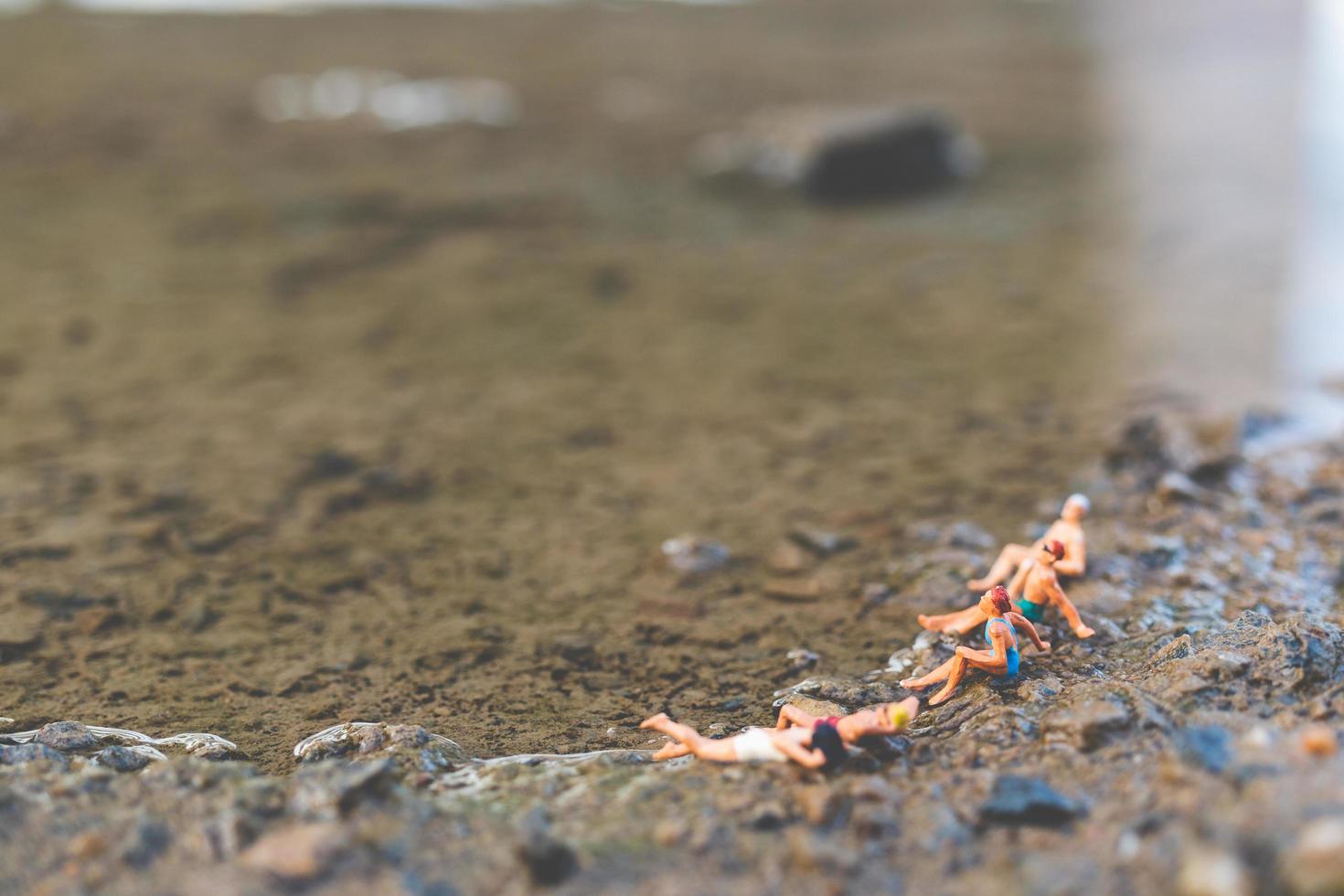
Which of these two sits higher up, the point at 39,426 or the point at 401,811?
the point at 39,426

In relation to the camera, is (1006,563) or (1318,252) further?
(1318,252)

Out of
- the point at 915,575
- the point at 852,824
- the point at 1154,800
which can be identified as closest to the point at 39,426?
the point at 915,575

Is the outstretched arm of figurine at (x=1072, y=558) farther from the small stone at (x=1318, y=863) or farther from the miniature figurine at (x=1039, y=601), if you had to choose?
the small stone at (x=1318, y=863)

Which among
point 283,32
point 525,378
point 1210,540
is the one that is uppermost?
point 283,32

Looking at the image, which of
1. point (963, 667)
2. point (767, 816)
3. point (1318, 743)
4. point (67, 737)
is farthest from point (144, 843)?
point (1318, 743)

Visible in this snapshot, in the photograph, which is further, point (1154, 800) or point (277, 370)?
point (277, 370)

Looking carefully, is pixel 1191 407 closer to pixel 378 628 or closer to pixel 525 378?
pixel 525 378

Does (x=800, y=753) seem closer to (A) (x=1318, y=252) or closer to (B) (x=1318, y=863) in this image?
(B) (x=1318, y=863)
